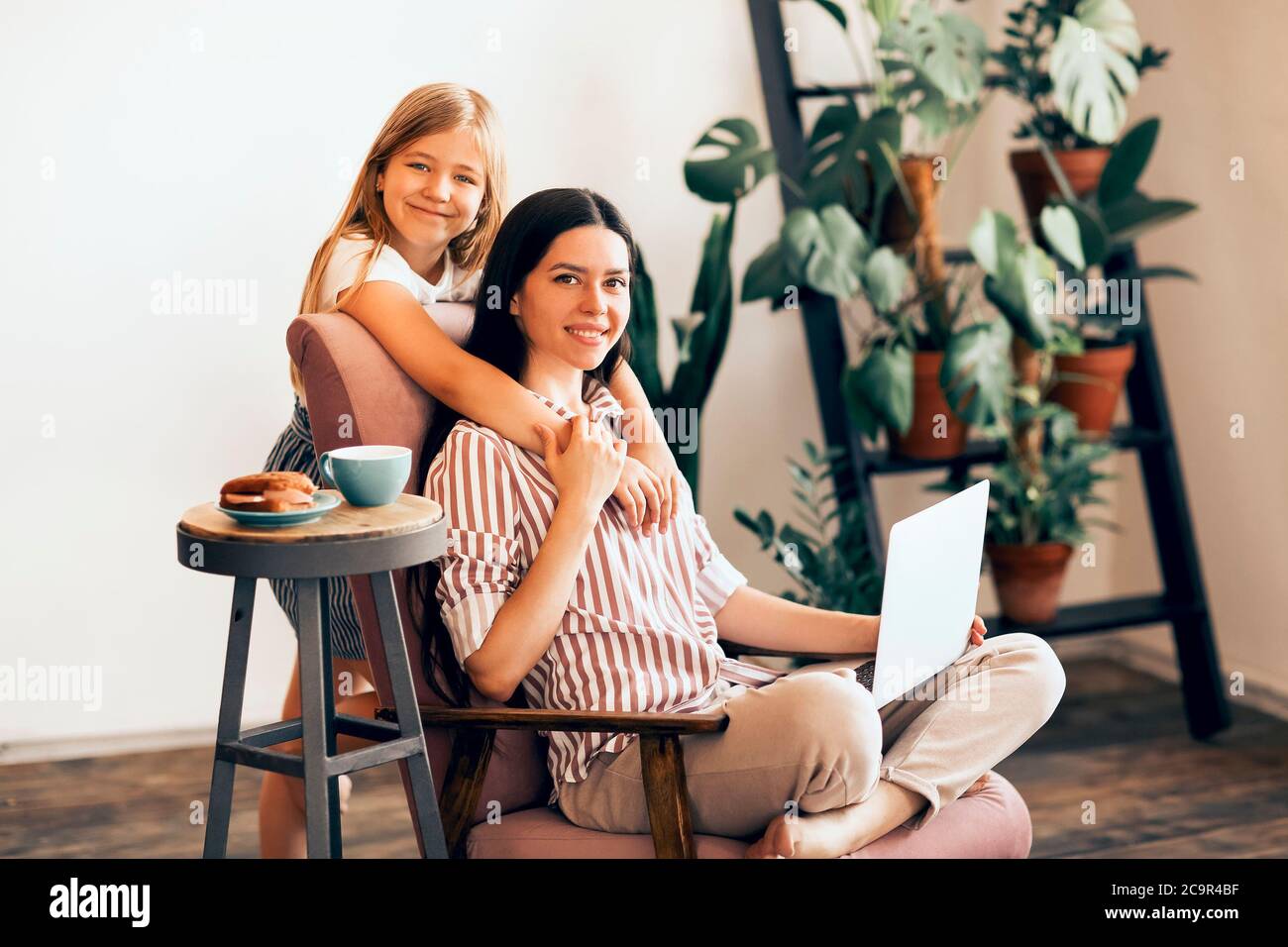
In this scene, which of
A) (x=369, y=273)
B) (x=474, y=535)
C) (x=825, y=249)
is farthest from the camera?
(x=825, y=249)

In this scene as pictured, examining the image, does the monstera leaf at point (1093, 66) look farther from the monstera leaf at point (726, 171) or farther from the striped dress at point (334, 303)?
the striped dress at point (334, 303)

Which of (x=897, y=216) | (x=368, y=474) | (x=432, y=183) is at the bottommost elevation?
(x=368, y=474)

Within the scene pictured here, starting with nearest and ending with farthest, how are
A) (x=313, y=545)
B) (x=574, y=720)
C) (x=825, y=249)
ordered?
(x=313, y=545) < (x=574, y=720) < (x=825, y=249)

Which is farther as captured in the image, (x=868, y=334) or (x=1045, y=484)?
(x=1045, y=484)

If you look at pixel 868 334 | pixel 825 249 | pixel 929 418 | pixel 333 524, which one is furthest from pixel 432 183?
pixel 929 418

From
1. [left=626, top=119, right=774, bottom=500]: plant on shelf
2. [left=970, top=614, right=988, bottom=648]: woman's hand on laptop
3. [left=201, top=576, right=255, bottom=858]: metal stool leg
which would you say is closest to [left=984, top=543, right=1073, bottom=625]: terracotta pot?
[left=626, top=119, right=774, bottom=500]: plant on shelf

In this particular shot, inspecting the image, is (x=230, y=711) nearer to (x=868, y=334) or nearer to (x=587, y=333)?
(x=587, y=333)

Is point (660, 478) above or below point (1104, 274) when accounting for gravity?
below

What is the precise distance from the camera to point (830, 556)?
310 cm

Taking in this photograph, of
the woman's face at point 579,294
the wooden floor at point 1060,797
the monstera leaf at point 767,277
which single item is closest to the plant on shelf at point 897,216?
the monstera leaf at point 767,277

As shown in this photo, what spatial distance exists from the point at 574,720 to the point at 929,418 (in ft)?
5.52

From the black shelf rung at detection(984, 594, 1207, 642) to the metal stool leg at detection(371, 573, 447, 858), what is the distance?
1788 mm
